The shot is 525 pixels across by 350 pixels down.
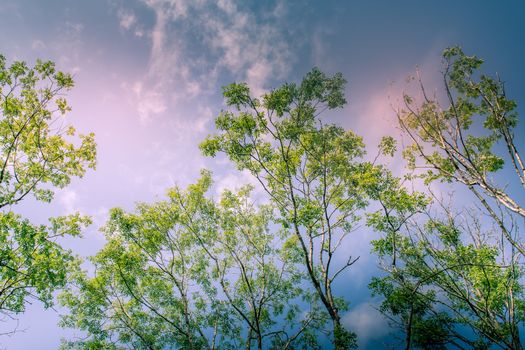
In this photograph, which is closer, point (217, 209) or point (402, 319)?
point (402, 319)

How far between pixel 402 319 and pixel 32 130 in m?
18.4

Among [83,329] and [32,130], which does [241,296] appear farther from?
[32,130]

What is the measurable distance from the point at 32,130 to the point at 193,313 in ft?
50.5

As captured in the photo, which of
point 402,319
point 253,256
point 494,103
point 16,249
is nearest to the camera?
point 494,103

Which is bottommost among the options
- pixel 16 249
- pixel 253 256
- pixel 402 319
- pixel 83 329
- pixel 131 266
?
pixel 402 319

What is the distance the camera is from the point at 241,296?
65.4ft

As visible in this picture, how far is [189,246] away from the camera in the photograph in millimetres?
18141

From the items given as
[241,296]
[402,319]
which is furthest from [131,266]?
[402,319]

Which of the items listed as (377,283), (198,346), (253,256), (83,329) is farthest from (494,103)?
(83,329)

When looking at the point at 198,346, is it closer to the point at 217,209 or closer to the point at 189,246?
the point at 189,246

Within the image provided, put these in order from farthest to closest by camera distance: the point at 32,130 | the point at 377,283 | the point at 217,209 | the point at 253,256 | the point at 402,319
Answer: the point at 253,256
the point at 217,209
the point at 377,283
the point at 402,319
the point at 32,130

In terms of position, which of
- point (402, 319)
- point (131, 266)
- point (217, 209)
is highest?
point (217, 209)

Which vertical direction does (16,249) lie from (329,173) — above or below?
below

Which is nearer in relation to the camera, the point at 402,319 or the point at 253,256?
the point at 402,319
